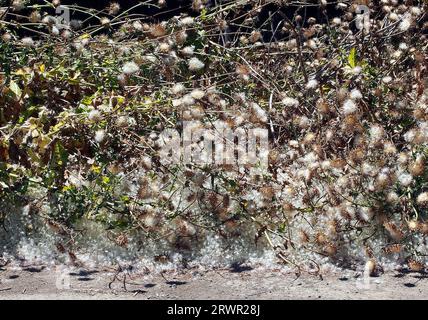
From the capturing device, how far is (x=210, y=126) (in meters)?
3.65

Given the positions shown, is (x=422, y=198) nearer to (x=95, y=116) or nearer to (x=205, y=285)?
(x=205, y=285)

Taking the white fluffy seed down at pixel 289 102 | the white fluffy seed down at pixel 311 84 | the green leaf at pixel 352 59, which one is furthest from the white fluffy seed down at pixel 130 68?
the green leaf at pixel 352 59

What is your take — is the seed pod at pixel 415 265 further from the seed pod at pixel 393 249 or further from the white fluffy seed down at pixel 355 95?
the white fluffy seed down at pixel 355 95

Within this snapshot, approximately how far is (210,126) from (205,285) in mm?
835

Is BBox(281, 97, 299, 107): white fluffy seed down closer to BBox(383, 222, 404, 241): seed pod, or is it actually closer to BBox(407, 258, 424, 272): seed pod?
BBox(383, 222, 404, 241): seed pod

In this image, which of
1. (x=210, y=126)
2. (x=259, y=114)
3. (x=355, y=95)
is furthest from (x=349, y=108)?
(x=210, y=126)

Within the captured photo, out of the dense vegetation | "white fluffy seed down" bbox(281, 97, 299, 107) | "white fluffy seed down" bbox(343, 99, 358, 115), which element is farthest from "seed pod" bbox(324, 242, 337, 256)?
"white fluffy seed down" bbox(281, 97, 299, 107)

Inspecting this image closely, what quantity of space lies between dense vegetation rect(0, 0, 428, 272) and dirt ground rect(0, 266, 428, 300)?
119mm

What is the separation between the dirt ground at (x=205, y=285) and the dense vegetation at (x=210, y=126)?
4.7 inches

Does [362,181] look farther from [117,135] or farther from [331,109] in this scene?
[117,135]

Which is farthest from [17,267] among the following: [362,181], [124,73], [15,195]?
Answer: [362,181]

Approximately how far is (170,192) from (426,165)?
1098 mm

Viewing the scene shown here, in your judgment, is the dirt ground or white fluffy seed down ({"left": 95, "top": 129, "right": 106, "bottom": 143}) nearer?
the dirt ground

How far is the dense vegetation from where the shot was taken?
337 centimetres
